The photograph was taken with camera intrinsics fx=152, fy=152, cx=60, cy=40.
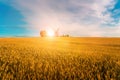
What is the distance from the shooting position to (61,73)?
17.0 feet

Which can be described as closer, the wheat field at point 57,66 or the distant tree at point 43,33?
the wheat field at point 57,66

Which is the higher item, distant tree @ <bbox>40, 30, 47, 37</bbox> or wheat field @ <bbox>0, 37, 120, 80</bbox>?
distant tree @ <bbox>40, 30, 47, 37</bbox>

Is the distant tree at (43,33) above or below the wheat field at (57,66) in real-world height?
above

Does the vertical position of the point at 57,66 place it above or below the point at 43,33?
below

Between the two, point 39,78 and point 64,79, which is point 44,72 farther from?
point 64,79

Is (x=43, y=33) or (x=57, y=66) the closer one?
(x=57, y=66)

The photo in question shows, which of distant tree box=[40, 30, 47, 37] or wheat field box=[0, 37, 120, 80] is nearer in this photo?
wheat field box=[0, 37, 120, 80]

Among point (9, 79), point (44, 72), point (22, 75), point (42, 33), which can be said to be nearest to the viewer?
point (9, 79)

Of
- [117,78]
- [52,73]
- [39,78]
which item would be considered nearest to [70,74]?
[52,73]

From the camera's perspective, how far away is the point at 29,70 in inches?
224

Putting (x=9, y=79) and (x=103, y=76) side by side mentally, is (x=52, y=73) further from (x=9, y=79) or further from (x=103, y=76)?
(x=103, y=76)

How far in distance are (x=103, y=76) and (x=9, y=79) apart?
3112 millimetres

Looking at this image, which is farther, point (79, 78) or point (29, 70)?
point (29, 70)

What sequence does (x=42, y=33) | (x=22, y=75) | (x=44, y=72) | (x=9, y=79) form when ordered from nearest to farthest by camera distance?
1. (x=9, y=79)
2. (x=22, y=75)
3. (x=44, y=72)
4. (x=42, y=33)
